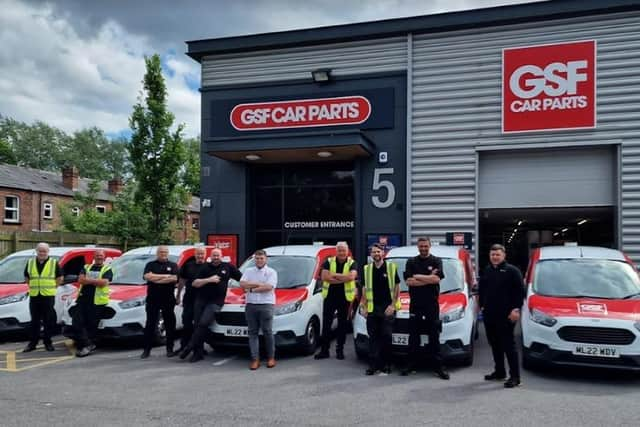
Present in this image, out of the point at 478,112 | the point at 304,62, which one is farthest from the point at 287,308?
the point at 304,62

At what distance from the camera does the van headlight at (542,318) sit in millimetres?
6773

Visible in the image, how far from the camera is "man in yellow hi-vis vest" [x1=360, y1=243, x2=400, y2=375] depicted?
23.5ft

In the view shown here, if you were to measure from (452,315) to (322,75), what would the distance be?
848 centimetres

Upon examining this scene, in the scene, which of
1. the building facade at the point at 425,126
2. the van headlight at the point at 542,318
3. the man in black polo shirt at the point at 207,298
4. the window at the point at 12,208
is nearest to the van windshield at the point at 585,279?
the van headlight at the point at 542,318

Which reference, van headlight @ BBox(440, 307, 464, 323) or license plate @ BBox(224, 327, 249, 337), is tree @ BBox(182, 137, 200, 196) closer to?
license plate @ BBox(224, 327, 249, 337)

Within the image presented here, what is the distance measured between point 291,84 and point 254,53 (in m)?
1.47

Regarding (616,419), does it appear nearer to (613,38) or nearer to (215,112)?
(613,38)

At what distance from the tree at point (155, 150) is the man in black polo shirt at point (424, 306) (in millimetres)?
12893

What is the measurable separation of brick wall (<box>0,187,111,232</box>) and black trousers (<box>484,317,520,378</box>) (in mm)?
30473

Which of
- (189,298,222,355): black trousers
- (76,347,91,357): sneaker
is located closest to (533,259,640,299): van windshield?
(189,298,222,355): black trousers

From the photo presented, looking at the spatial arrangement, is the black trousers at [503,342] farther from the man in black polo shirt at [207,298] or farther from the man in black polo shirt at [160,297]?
the man in black polo shirt at [160,297]

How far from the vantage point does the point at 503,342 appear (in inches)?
256

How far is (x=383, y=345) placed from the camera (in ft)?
23.9

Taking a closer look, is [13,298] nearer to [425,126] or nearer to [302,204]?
[302,204]
